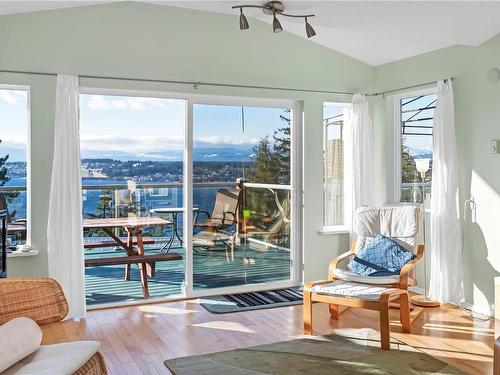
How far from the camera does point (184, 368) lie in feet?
10.9

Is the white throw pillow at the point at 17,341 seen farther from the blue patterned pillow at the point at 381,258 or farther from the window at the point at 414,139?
the window at the point at 414,139

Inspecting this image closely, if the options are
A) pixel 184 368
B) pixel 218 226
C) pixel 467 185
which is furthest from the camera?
pixel 218 226

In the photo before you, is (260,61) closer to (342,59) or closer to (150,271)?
(342,59)

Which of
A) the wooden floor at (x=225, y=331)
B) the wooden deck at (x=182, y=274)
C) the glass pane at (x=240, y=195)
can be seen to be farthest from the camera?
the glass pane at (x=240, y=195)

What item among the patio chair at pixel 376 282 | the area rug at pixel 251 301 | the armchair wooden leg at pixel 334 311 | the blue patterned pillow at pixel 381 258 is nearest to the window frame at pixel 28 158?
the area rug at pixel 251 301

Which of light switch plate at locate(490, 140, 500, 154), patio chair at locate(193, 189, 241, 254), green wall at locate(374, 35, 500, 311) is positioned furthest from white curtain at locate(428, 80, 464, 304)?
patio chair at locate(193, 189, 241, 254)

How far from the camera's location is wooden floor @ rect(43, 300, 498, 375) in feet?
11.6

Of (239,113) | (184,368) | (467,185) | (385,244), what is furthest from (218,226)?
(467,185)

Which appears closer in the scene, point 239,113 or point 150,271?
point 150,271

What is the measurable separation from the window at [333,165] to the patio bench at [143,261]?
6.07 ft

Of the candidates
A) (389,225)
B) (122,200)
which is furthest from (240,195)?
(389,225)

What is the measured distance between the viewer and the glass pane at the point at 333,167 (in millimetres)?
5844

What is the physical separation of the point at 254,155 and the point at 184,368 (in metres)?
2.69

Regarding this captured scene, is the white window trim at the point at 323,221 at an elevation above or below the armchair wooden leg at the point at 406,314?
above
